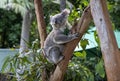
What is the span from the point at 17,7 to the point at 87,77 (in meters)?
3.73

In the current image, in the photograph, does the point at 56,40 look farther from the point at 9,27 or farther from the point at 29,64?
the point at 9,27

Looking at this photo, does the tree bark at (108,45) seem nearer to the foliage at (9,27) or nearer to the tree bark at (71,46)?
the tree bark at (71,46)

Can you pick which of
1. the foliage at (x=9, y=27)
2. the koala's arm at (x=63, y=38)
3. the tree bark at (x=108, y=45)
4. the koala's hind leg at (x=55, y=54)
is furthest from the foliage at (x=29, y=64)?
the foliage at (x=9, y=27)

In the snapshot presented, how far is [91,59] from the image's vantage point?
15.2 ft

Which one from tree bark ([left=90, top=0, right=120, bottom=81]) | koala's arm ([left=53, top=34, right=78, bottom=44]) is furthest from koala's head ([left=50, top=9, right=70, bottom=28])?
tree bark ([left=90, top=0, right=120, bottom=81])

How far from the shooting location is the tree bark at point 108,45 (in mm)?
1532

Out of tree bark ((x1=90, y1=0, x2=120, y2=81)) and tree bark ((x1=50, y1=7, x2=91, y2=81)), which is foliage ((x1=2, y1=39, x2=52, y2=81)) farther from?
tree bark ((x1=90, y1=0, x2=120, y2=81))

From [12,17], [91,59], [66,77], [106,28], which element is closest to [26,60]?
[66,77]

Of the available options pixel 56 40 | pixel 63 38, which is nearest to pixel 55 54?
pixel 56 40

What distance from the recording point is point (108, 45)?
1556 millimetres

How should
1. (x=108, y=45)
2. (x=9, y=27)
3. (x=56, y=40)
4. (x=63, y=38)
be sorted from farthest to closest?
(x=9, y=27), (x=56, y=40), (x=63, y=38), (x=108, y=45)

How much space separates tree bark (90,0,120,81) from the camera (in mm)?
1532

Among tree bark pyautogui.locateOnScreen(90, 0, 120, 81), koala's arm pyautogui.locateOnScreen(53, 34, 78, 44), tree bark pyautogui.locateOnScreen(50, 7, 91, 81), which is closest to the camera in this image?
tree bark pyautogui.locateOnScreen(90, 0, 120, 81)

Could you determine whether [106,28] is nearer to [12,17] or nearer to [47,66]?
[47,66]
